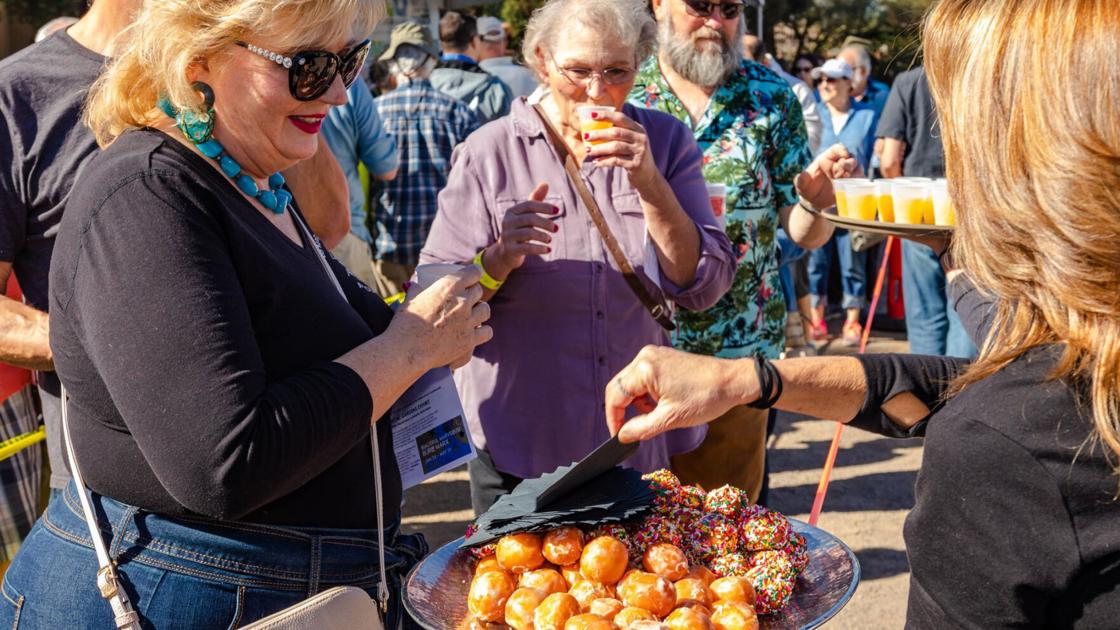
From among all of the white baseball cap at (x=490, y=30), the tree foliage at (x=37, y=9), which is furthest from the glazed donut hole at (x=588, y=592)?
the tree foliage at (x=37, y=9)

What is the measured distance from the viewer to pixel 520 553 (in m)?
1.60

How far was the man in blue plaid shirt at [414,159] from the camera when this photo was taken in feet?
19.3

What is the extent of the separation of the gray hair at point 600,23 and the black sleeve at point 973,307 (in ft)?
4.35

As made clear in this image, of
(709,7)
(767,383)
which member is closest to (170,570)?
(767,383)

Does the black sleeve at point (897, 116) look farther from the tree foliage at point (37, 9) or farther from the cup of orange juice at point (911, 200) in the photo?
the tree foliage at point (37, 9)

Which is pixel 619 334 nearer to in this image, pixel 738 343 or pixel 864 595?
pixel 738 343

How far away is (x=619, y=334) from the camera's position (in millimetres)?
2682

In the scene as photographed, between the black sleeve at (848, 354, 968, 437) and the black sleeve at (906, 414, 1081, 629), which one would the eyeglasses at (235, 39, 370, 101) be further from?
the black sleeve at (906, 414, 1081, 629)

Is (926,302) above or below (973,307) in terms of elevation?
below

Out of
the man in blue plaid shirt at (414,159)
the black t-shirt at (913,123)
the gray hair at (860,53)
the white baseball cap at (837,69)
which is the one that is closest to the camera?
the black t-shirt at (913,123)

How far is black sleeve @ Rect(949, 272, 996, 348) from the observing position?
1.51 meters

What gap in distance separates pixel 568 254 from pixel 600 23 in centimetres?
65

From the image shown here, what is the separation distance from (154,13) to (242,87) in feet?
0.61

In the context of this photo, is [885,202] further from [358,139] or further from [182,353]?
[358,139]
